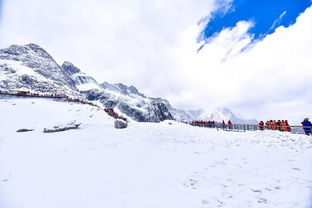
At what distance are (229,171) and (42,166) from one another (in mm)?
10737

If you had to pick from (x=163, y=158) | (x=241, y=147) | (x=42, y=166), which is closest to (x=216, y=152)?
(x=241, y=147)

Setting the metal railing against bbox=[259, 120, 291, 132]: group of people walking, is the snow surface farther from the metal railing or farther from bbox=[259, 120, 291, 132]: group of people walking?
bbox=[259, 120, 291, 132]: group of people walking

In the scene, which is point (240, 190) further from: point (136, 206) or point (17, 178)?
point (17, 178)

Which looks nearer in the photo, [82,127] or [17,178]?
[17,178]

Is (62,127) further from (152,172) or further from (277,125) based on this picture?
(277,125)

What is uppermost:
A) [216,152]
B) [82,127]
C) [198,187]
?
[82,127]

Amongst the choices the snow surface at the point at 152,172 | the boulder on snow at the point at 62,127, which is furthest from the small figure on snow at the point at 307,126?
the boulder on snow at the point at 62,127

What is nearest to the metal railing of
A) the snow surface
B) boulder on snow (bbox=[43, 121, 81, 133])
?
the snow surface

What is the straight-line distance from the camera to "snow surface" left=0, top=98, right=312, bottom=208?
346 inches

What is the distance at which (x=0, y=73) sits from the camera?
554ft

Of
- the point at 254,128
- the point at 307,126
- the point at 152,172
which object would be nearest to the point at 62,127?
the point at 152,172

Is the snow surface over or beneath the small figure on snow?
beneath

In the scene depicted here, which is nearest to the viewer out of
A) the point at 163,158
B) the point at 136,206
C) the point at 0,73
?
the point at 136,206

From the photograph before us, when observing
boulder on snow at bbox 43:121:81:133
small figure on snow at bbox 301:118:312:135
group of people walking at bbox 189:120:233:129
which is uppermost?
group of people walking at bbox 189:120:233:129
